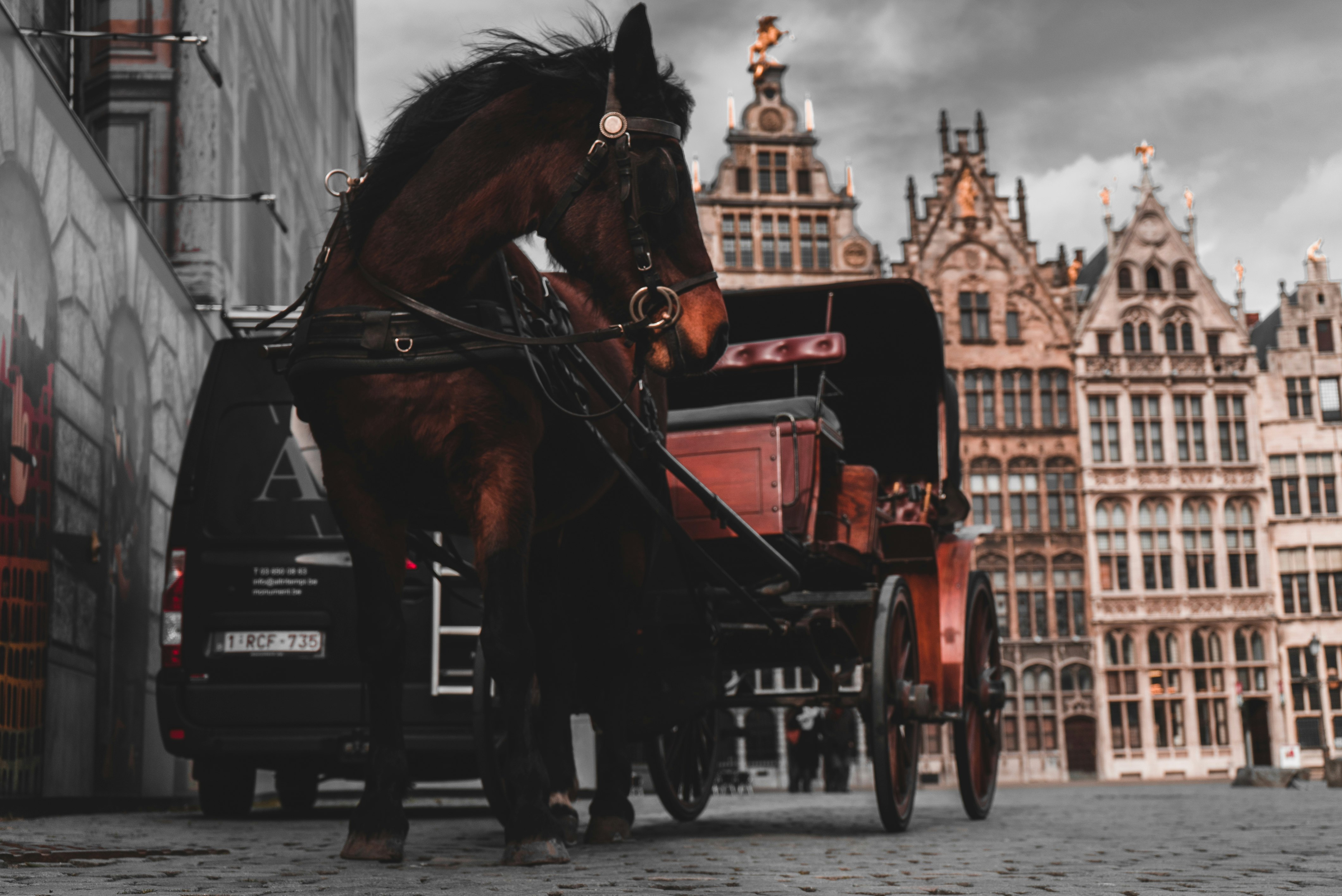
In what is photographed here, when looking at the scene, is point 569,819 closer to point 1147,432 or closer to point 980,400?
point 980,400

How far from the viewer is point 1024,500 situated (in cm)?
3747

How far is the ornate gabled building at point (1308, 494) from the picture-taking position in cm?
3803

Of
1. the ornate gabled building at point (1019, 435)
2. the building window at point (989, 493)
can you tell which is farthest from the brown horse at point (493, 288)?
the building window at point (989, 493)

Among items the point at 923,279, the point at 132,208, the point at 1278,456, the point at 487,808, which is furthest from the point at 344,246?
the point at 1278,456

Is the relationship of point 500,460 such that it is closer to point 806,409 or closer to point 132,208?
point 806,409

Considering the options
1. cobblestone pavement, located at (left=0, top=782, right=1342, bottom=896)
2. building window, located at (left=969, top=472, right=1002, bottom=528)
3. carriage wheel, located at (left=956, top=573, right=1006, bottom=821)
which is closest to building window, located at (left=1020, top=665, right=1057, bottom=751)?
building window, located at (left=969, top=472, right=1002, bottom=528)

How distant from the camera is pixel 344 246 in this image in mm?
4219

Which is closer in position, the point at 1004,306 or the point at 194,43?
the point at 194,43

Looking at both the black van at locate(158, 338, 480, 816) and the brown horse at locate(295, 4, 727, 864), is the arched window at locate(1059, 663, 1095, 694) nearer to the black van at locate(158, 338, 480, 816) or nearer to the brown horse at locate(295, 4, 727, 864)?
→ the black van at locate(158, 338, 480, 816)

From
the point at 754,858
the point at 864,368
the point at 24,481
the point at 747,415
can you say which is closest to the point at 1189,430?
the point at 864,368

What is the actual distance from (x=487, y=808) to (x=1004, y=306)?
30768mm

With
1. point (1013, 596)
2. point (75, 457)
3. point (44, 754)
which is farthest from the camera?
point (1013, 596)

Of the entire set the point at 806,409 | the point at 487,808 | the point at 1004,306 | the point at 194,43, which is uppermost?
the point at 1004,306

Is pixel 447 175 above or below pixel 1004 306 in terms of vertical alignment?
below
